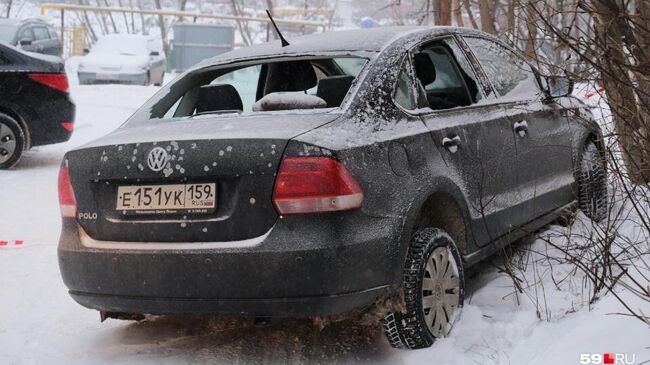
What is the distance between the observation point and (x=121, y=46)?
2320 centimetres

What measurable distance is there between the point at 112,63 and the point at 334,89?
19639 mm

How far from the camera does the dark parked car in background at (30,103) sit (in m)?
9.23

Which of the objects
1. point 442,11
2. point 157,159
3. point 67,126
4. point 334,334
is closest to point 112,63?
point 442,11

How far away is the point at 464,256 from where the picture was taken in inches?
163

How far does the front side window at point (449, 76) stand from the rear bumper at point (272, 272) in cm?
136

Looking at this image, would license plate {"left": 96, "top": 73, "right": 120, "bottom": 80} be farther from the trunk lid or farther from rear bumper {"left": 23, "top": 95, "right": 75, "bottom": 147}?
the trunk lid

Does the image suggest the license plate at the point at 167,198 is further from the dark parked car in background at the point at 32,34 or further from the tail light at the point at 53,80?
the dark parked car in background at the point at 32,34

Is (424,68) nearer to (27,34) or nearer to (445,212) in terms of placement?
(445,212)

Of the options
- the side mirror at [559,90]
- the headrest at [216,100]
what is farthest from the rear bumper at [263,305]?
the side mirror at [559,90]

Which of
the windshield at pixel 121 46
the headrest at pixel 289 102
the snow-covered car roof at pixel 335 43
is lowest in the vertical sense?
the windshield at pixel 121 46

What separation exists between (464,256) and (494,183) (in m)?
0.51

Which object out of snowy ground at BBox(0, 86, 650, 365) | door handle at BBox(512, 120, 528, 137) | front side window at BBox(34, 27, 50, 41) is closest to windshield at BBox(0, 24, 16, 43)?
front side window at BBox(34, 27, 50, 41)

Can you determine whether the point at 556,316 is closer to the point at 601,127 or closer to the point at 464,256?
the point at 464,256

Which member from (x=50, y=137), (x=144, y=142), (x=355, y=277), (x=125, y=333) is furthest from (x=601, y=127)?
(x=50, y=137)
